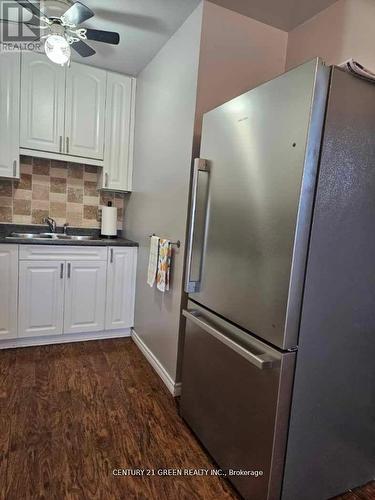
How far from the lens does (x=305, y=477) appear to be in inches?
48.3

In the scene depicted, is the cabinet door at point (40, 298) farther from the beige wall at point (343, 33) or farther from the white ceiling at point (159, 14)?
the beige wall at point (343, 33)

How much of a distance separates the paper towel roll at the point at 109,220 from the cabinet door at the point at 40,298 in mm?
640

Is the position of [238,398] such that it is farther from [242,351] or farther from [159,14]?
[159,14]

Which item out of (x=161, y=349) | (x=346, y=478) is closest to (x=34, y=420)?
(x=161, y=349)

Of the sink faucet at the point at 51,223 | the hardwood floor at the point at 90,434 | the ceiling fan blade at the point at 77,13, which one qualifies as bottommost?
the hardwood floor at the point at 90,434

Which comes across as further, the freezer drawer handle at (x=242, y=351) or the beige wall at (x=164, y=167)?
the beige wall at (x=164, y=167)

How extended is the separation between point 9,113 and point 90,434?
2.47 metres

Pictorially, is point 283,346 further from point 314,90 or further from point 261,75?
point 261,75

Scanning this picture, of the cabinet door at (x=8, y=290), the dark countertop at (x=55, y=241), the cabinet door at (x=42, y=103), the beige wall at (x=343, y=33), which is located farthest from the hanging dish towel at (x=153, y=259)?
the beige wall at (x=343, y=33)

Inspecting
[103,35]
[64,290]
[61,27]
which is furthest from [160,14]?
[64,290]

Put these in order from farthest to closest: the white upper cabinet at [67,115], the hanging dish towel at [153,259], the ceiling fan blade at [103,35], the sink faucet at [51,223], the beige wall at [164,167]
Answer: the sink faucet at [51,223]
the white upper cabinet at [67,115]
the hanging dish towel at [153,259]
the beige wall at [164,167]
the ceiling fan blade at [103,35]

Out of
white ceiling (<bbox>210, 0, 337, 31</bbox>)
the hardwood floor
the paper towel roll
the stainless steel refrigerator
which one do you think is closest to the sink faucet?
the paper towel roll

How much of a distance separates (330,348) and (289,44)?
1.93 meters

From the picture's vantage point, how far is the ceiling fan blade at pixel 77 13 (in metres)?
1.62
